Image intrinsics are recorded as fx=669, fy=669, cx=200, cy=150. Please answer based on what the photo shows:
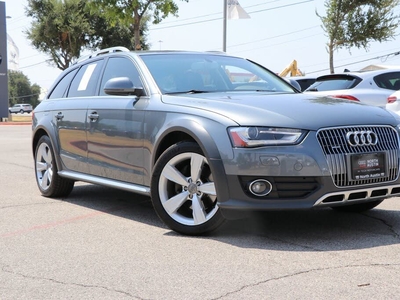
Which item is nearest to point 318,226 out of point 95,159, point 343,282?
point 343,282

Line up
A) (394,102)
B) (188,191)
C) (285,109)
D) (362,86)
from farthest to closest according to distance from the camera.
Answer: (362,86), (394,102), (188,191), (285,109)

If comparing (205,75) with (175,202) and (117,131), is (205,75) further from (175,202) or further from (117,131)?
(175,202)

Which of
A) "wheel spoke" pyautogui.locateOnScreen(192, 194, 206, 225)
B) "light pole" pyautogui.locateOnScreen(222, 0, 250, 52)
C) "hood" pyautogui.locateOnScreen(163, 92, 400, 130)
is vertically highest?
"light pole" pyautogui.locateOnScreen(222, 0, 250, 52)

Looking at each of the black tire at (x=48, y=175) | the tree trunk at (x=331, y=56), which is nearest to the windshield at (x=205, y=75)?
the black tire at (x=48, y=175)

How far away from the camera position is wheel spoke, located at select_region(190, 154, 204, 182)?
5211 mm

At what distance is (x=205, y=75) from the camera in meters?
6.32

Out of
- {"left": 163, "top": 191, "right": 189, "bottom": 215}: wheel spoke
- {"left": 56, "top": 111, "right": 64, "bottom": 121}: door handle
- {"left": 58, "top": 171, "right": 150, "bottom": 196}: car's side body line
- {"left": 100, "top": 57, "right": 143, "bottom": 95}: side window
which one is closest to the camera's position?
{"left": 163, "top": 191, "right": 189, "bottom": 215}: wheel spoke

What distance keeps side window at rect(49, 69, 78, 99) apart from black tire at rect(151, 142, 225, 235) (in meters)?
2.66

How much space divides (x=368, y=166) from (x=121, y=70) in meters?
2.73

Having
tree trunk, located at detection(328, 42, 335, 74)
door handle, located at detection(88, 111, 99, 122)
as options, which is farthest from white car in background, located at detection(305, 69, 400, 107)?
tree trunk, located at detection(328, 42, 335, 74)

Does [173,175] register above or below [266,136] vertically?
below

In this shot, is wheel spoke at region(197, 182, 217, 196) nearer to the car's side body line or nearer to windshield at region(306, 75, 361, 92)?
the car's side body line

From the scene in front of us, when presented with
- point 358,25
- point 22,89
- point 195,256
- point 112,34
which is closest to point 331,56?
point 358,25

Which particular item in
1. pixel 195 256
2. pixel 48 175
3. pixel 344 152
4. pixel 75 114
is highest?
pixel 75 114
